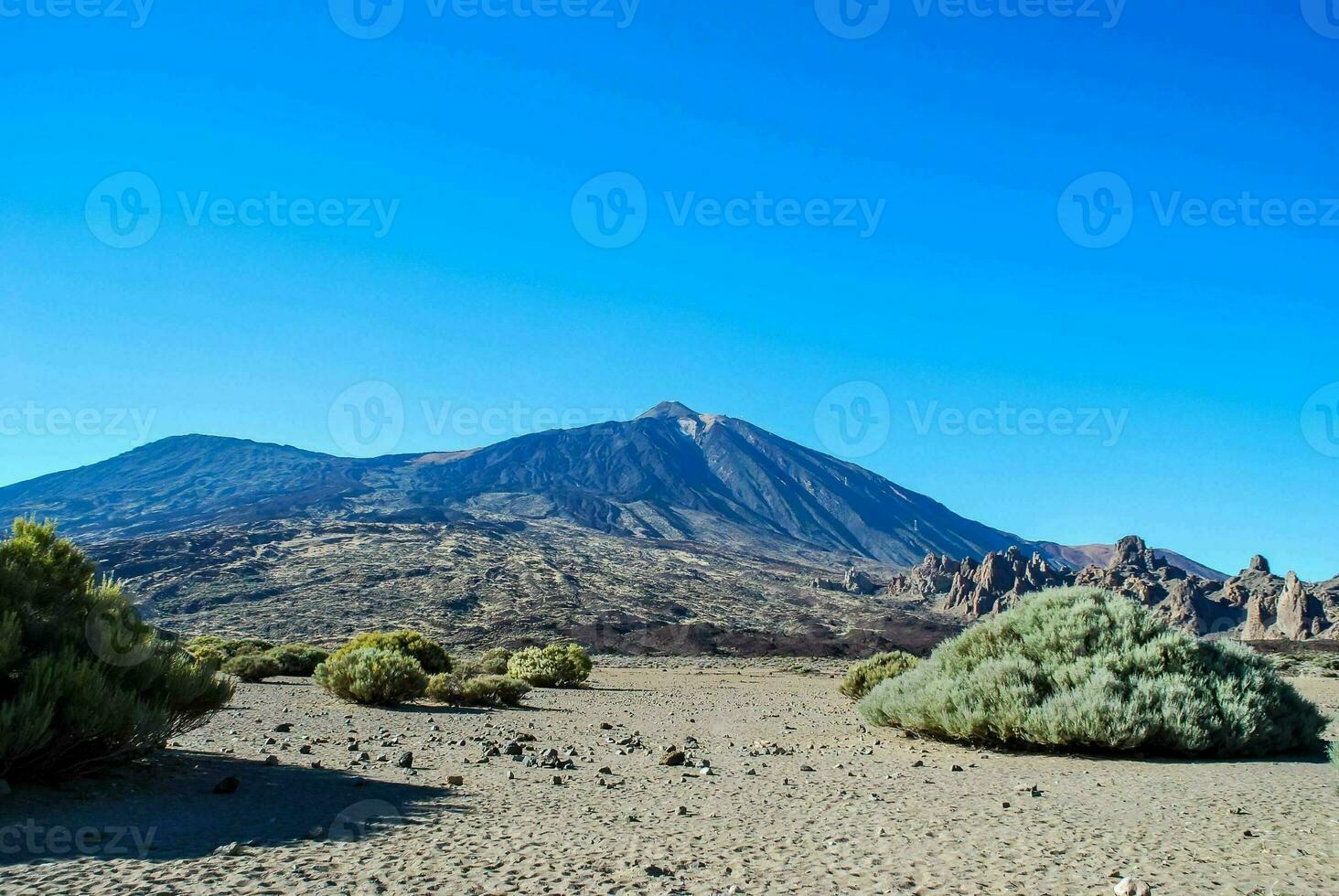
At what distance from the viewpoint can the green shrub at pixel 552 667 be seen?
884 inches

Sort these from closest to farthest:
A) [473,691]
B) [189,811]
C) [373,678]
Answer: [189,811] < [373,678] < [473,691]

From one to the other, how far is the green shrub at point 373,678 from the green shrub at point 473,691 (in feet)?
0.98

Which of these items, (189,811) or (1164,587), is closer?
(189,811)

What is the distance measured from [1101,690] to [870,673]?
351 inches

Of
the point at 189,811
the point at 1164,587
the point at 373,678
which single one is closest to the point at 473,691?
the point at 373,678

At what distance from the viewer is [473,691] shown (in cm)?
1598

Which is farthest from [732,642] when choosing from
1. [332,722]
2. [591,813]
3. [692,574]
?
[591,813]

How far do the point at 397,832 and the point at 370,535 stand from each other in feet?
243

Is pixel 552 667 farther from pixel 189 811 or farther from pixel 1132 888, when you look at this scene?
pixel 1132 888

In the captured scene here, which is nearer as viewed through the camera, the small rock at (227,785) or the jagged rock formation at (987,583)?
the small rock at (227,785)

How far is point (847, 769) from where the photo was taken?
888 cm

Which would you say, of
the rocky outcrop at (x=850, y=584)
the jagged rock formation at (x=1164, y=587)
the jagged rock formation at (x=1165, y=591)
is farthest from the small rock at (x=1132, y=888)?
the rocky outcrop at (x=850, y=584)

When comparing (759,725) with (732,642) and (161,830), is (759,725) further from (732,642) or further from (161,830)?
(732,642)

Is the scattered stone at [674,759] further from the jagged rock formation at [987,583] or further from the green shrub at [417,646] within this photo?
the jagged rock formation at [987,583]
